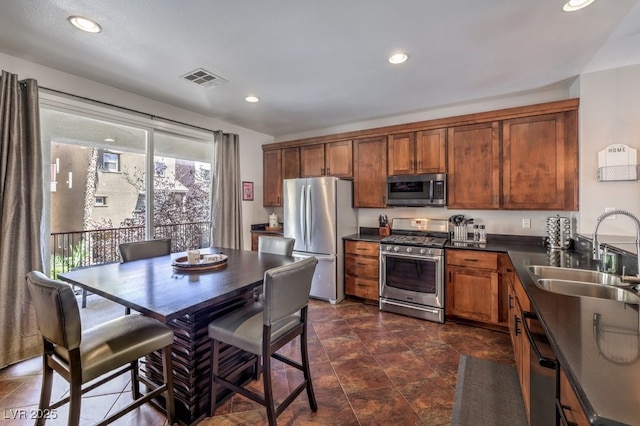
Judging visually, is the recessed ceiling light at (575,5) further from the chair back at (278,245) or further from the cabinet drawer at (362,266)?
the cabinet drawer at (362,266)

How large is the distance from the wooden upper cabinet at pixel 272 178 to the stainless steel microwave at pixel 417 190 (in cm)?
192

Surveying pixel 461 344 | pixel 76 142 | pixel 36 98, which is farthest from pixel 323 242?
pixel 36 98

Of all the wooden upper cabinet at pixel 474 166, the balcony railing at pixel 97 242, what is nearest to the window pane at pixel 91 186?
the balcony railing at pixel 97 242

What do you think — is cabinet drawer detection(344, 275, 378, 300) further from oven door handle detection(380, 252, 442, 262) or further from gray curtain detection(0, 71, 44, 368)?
gray curtain detection(0, 71, 44, 368)

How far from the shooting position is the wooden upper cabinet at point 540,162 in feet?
9.54

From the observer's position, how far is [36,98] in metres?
2.50

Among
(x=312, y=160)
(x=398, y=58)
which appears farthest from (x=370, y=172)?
(x=398, y=58)

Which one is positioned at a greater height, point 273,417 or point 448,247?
point 448,247

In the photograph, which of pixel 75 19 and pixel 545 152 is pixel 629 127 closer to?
pixel 545 152

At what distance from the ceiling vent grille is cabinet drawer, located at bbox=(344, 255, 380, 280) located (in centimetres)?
266

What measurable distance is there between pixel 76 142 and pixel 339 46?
2848 mm

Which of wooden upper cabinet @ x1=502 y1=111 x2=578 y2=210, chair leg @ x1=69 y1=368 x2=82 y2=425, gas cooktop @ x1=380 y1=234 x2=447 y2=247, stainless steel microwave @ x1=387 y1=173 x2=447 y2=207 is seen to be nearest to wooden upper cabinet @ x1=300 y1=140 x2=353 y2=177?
stainless steel microwave @ x1=387 y1=173 x2=447 y2=207

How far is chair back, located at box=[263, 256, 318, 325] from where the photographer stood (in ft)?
5.14

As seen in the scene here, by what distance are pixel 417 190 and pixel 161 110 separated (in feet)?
11.2
